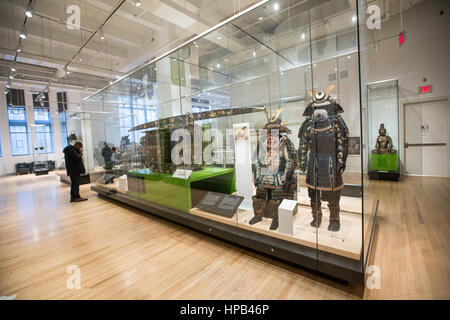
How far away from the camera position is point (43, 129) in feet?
45.0

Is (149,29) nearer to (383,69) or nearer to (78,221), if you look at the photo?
(78,221)

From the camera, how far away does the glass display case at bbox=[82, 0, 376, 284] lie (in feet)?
6.79

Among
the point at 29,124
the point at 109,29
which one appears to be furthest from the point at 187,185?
the point at 29,124

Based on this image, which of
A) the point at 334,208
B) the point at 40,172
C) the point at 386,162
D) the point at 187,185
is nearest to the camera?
the point at 334,208

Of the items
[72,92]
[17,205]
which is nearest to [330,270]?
[17,205]

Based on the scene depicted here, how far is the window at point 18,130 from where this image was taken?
41.3ft

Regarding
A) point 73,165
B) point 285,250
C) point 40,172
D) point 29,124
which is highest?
point 29,124

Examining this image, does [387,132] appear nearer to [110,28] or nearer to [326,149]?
[326,149]

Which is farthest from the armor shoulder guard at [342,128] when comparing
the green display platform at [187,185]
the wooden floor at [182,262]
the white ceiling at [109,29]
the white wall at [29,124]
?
the white wall at [29,124]

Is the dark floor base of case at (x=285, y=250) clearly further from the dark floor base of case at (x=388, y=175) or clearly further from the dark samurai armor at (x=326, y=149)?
the dark floor base of case at (x=388, y=175)

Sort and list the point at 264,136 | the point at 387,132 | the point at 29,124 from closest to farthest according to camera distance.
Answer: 1. the point at 264,136
2. the point at 387,132
3. the point at 29,124

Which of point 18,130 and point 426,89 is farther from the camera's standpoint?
point 18,130

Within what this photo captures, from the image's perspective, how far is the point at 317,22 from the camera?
8.86ft

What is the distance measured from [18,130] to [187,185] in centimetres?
1583
